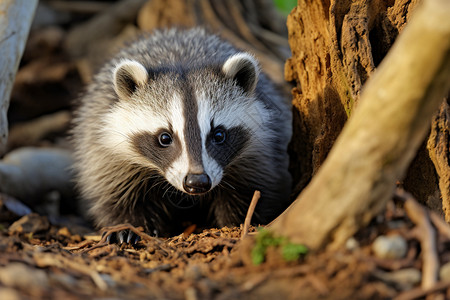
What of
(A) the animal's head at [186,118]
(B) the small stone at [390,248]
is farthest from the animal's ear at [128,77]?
(B) the small stone at [390,248]

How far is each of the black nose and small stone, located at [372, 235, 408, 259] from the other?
4.87 ft

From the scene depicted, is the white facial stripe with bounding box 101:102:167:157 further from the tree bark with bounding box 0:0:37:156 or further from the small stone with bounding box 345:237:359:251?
the small stone with bounding box 345:237:359:251

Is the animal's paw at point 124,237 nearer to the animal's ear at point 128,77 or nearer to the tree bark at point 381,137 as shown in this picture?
the animal's ear at point 128,77

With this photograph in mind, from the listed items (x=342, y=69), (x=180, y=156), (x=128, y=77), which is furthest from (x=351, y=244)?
(x=128, y=77)

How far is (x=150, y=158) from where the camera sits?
418 cm

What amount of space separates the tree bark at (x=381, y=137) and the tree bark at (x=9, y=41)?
3087 millimetres

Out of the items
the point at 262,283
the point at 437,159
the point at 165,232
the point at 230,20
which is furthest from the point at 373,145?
the point at 230,20

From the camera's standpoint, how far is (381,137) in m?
2.35

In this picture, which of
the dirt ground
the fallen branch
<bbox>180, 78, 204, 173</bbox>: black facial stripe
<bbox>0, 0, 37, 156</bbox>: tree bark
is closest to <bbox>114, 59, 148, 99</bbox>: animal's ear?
<bbox>180, 78, 204, 173</bbox>: black facial stripe

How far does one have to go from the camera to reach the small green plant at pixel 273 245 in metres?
2.42

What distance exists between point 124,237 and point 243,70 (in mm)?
1760

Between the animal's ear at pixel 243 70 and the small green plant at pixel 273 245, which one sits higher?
the animal's ear at pixel 243 70

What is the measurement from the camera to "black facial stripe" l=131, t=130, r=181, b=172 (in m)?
3.89

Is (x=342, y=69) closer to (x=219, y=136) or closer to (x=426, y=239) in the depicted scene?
(x=219, y=136)
